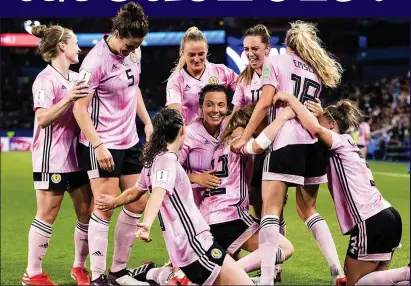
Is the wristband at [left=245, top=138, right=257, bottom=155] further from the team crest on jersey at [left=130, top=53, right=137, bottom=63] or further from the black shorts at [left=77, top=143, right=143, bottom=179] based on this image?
the team crest on jersey at [left=130, top=53, right=137, bottom=63]

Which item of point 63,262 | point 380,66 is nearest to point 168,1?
point 63,262

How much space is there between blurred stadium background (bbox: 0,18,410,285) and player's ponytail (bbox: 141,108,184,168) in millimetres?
1845

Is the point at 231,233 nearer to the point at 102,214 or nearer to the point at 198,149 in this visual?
the point at 198,149

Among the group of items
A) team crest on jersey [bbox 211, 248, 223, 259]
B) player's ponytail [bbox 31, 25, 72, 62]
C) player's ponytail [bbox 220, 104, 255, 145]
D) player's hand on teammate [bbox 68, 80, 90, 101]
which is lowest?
team crest on jersey [bbox 211, 248, 223, 259]

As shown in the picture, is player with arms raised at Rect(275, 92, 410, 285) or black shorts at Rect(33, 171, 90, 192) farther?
black shorts at Rect(33, 171, 90, 192)

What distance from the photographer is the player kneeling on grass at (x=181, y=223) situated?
13.6ft

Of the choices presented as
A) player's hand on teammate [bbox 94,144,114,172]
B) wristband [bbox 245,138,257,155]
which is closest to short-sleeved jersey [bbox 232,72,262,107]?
wristband [bbox 245,138,257,155]

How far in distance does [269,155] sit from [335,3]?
1161mm

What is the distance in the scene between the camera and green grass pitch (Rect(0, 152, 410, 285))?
19.8 ft

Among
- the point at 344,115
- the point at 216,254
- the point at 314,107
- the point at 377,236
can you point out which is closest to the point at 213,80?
the point at 314,107

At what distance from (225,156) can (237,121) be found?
0.89 ft

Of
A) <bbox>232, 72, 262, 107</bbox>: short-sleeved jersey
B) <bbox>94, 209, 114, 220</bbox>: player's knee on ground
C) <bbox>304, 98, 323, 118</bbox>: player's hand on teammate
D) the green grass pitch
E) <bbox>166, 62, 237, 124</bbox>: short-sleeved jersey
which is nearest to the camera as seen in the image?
<bbox>304, 98, 323, 118</bbox>: player's hand on teammate

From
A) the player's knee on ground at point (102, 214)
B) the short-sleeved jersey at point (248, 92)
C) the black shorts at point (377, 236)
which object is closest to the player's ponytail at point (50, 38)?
the player's knee on ground at point (102, 214)

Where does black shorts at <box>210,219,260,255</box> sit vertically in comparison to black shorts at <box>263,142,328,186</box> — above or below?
below
